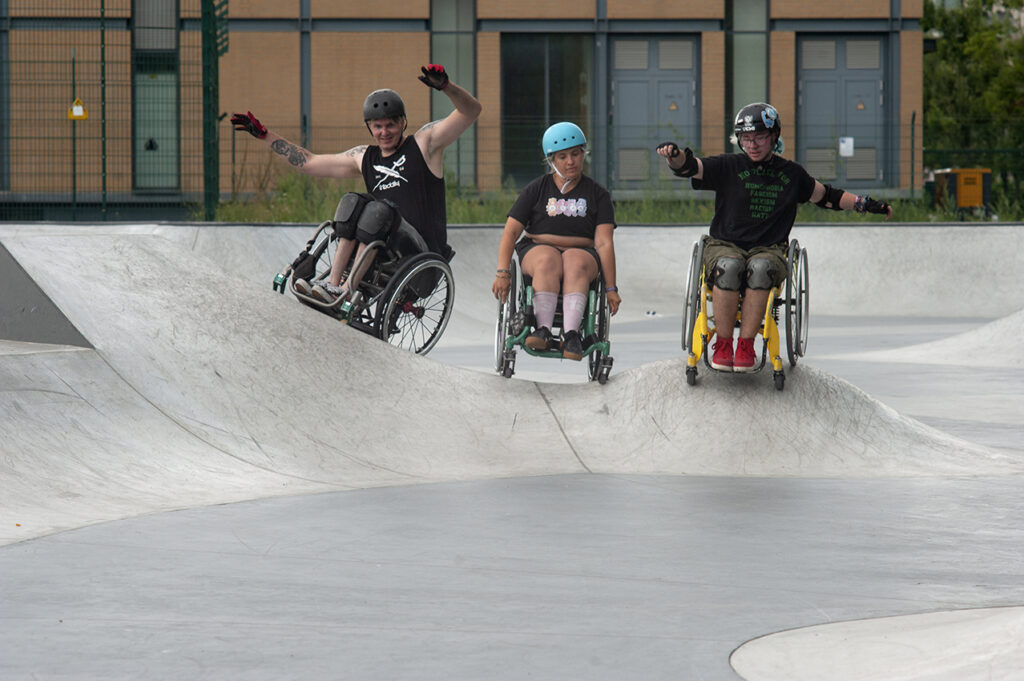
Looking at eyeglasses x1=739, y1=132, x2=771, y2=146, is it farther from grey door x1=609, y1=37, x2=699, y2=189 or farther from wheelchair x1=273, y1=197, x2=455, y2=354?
grey door x1=609, y1=37, x2=699, y2=189

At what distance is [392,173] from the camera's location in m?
8.02

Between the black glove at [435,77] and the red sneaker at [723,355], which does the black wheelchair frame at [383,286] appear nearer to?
the black glove at [435,77]

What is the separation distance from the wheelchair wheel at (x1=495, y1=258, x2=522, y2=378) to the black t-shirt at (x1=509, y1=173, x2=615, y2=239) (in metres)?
0.26

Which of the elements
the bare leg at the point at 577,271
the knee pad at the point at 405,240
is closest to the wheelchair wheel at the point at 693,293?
the bare leg at the point at 577,271

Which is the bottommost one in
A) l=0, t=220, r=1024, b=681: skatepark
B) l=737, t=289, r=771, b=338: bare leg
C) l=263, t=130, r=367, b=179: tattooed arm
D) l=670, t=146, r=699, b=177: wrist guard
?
l=0, t=220, r=1024, b=681: skatepark

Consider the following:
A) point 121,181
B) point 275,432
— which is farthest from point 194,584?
point 121,181

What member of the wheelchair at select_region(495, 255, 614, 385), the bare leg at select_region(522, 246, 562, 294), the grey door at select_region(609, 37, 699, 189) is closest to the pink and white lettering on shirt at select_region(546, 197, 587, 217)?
the bare leg at select_region(522, 246, 562, 294)

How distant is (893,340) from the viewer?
44.1ft

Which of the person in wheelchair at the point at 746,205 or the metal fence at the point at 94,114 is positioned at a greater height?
the metal fence at the point at 94,114

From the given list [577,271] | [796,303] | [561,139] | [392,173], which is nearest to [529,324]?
[577,271]

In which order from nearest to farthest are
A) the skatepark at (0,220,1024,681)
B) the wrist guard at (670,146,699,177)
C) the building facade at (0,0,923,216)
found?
the skatepark at (0,220,1024,681)
the wrist guard at (670,146,699,177)
the building facade at (0,0,923,216)

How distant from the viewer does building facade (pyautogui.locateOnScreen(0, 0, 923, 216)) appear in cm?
2284

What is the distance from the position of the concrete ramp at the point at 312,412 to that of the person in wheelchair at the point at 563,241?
377 millimetres

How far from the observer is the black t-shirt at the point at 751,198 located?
22.0 ft
